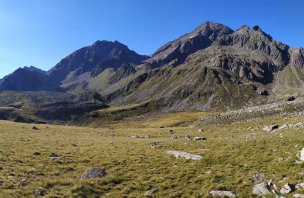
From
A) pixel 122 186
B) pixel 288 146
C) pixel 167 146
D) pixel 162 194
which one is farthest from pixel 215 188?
pixel 167 146

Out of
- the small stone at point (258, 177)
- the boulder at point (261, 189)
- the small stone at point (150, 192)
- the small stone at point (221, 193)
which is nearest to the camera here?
the boulder at point (261, 189)

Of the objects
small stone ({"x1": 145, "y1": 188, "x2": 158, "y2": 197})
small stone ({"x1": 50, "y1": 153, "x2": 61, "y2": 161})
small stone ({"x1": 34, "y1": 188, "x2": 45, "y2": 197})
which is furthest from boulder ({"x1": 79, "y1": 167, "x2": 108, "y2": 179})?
small stone ({"x1": 50, "y1": 153, "x2": 61, "y2": 161})

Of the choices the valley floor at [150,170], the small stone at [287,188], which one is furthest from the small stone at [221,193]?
the small stone at [287,188]

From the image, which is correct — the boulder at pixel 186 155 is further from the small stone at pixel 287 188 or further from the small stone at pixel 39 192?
the small stone at pixel 39 192

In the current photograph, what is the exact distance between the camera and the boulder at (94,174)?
84.1ft

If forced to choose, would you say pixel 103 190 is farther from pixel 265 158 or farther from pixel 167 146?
pixel 167 146

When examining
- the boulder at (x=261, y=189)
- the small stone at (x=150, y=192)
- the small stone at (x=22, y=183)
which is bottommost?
the small stone at (x=150, y=192)

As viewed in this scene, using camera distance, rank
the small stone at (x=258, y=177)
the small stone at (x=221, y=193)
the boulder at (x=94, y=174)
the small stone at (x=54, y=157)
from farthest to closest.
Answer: the small stone at (x=54, y=157) → the boulder at (x=94, y=174) → the small stone at (x=258, y=177) → the small stone at (x=221, y=193)

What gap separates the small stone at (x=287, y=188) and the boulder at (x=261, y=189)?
851 millimetres

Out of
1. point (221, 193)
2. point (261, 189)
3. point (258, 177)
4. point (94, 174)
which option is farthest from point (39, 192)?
point (258, 177)

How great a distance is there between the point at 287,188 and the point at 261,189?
1632mm

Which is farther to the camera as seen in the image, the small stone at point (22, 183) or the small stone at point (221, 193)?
the small stone at point (22, 183)

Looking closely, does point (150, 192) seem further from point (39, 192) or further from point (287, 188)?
point (287, 188)

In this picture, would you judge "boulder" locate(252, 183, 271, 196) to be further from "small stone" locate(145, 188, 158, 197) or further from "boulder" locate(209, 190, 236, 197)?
"small stone" locate(145, 188, 158, 197)
